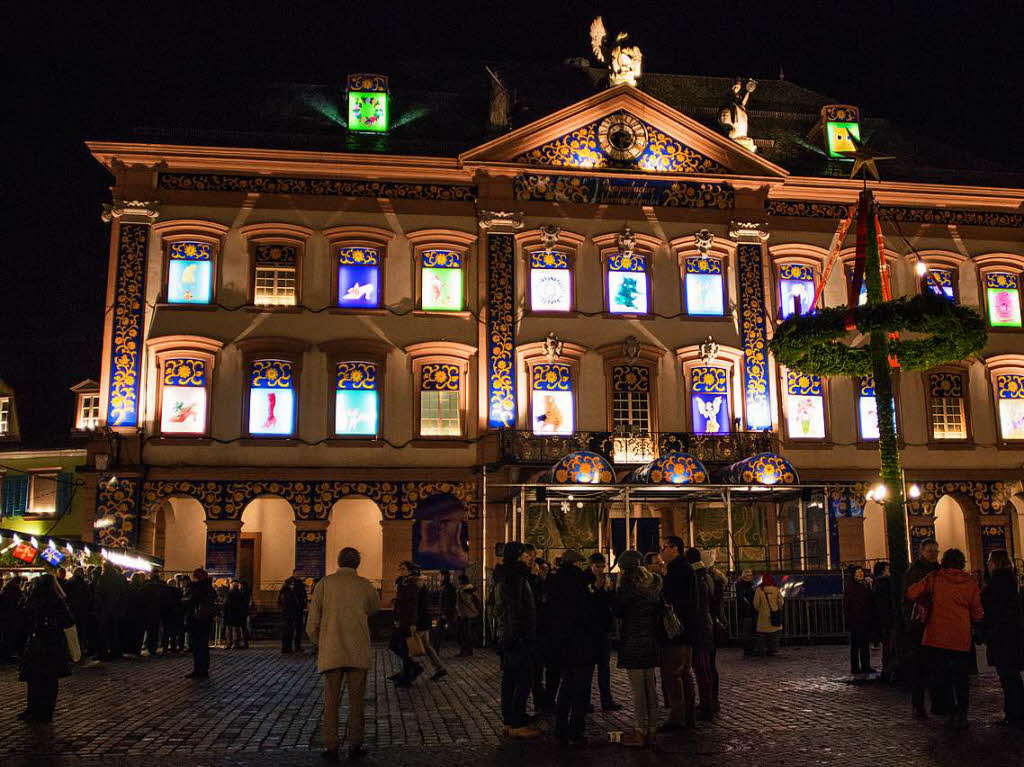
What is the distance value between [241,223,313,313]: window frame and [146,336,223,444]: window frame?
1735mm

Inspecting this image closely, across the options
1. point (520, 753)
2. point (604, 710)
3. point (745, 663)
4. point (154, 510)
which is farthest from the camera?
point (154, 510)

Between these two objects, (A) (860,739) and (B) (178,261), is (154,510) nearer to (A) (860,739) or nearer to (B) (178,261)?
(B) (178,261)

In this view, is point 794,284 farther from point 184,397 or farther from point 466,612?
point 184,397

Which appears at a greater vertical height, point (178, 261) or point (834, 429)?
point (178, 261)

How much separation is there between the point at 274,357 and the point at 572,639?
20467 mm

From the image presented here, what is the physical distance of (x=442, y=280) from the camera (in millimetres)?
30422

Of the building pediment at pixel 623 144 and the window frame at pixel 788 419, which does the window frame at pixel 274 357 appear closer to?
the building pediment at pixel 623 144

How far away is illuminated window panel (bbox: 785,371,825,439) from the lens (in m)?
31.1

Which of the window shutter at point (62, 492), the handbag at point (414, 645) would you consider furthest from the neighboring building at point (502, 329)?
the handbag at point (414, 645)

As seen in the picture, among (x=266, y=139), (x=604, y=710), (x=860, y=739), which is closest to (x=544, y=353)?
(x=266, y=139)

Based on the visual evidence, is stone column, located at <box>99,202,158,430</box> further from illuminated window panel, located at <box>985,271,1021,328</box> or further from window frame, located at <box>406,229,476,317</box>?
illuminated window panel, located at <box>985,271,1021,328</box>

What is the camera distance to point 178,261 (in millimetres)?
29547

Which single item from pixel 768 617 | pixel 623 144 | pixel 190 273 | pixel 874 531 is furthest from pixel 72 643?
pixel 874 531

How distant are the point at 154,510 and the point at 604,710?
61.5ft
